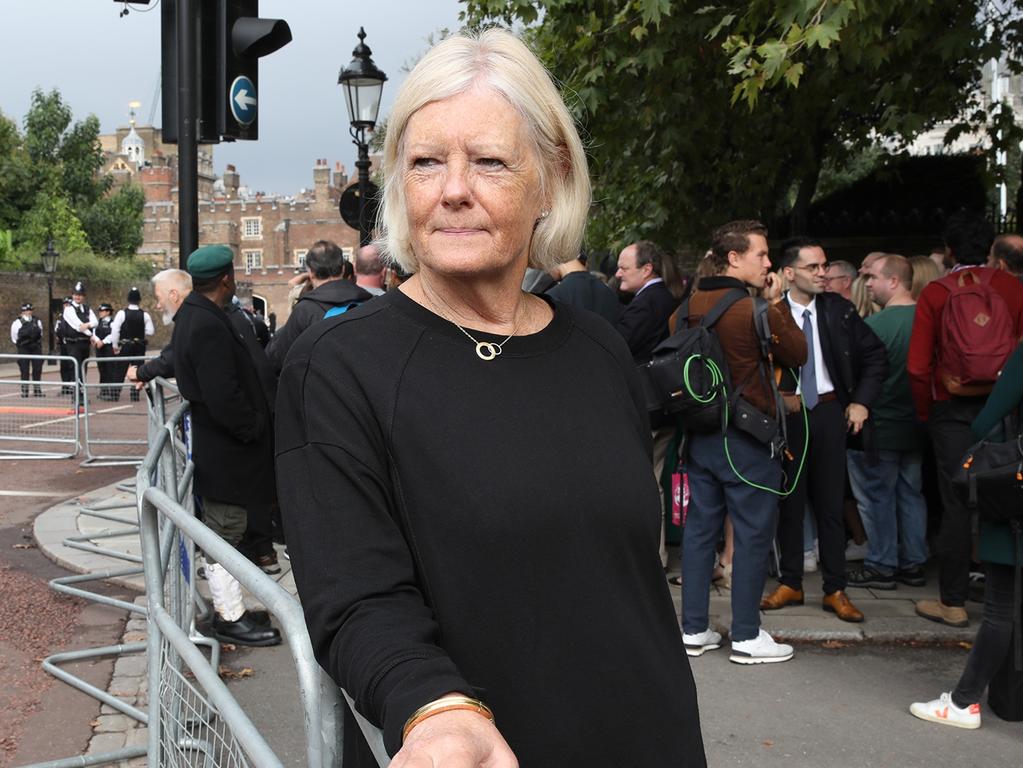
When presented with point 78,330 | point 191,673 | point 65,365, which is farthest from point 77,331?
point 191,673

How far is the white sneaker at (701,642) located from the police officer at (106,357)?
9.02 meters

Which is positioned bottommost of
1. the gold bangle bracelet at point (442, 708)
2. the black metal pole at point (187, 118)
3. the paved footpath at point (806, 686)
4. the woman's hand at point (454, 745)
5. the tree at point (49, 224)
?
the paved footpath at point (806, 686)

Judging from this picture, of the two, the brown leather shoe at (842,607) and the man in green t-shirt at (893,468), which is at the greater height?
the man in green t-shirt at (893,468)

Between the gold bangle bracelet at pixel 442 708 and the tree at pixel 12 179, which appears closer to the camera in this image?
the gold bangle bracelet at pixel 442 708

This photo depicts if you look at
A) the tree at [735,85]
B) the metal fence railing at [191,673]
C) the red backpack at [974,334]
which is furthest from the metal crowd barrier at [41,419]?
the red backpack at [974,334]

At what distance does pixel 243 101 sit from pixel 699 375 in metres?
2.64

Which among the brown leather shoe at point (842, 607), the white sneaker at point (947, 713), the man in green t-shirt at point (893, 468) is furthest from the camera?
the man in green t-shirt at point (893, 468)

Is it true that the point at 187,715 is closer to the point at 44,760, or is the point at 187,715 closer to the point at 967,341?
the point at 44,760

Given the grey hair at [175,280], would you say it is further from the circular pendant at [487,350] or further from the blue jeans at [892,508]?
the circular pendant at [487,350]

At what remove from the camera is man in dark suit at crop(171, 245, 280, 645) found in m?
5.68

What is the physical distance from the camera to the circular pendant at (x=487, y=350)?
1.65 m

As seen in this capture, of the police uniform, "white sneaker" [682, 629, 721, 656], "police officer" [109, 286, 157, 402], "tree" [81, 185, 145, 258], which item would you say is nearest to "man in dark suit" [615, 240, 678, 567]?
"white sneaker" [682, 629, 721, 656]

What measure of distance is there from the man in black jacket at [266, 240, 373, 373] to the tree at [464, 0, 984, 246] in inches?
89.4

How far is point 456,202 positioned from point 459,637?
2.12 ft
